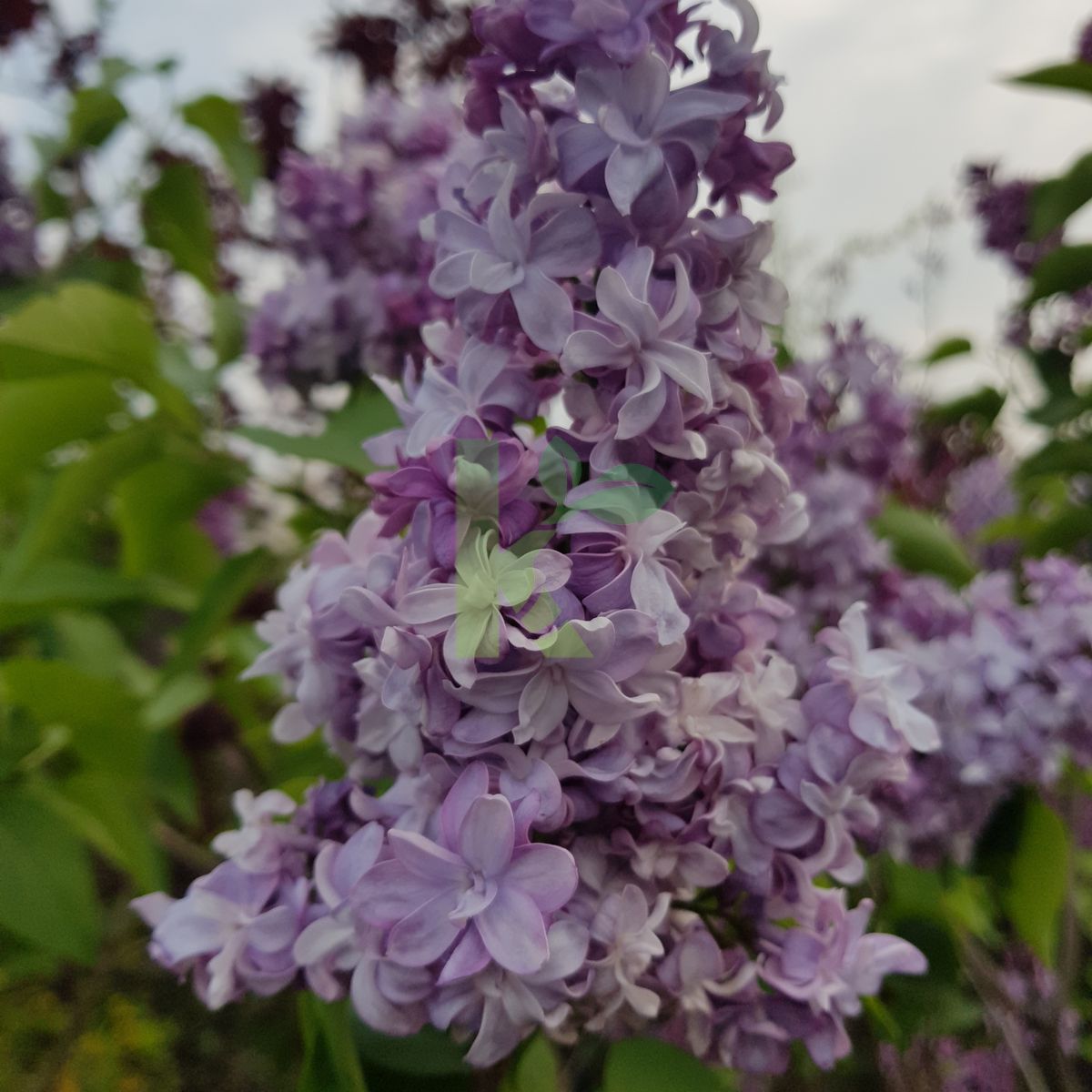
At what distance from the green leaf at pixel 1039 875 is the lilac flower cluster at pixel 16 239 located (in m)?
0.84

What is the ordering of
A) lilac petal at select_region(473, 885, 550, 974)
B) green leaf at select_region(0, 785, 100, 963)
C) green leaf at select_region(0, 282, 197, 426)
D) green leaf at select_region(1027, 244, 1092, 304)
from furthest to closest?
green leaf at select_region(1027, 244, 1092, 304)
green leaf at select_region(0, 282, 197, 426)
green leaf at select_region(0, 785, 100, 963)
lilac petal at select_region(473, 885, 550, 974)

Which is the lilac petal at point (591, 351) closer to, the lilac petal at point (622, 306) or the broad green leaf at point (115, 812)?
the lilac petal at point (622, 306)

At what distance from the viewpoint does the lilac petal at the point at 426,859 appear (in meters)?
0.21

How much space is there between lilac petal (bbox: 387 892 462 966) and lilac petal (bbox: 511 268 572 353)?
13cm

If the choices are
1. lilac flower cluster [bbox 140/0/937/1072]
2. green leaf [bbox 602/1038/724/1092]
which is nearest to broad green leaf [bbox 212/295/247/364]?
lilac flower cluster [bbox 140/0/937/1072]

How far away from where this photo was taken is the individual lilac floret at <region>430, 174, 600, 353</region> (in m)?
0.23

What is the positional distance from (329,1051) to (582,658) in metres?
0.16

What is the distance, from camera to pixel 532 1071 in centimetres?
28

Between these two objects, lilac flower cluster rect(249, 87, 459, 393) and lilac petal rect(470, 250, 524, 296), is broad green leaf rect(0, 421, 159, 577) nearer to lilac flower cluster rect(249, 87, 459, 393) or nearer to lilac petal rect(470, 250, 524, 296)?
lilac flower cluster rect(249, 87, 459, 393)

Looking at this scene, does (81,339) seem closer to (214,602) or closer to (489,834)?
(214,602)

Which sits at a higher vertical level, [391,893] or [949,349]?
[949,349]

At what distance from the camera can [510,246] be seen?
0.23 meters

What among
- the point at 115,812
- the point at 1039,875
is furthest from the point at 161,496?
the point at 1039,875

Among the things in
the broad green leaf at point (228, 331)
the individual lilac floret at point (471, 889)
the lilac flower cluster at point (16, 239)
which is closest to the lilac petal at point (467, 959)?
the individual lilac floret at point (471, 889)
